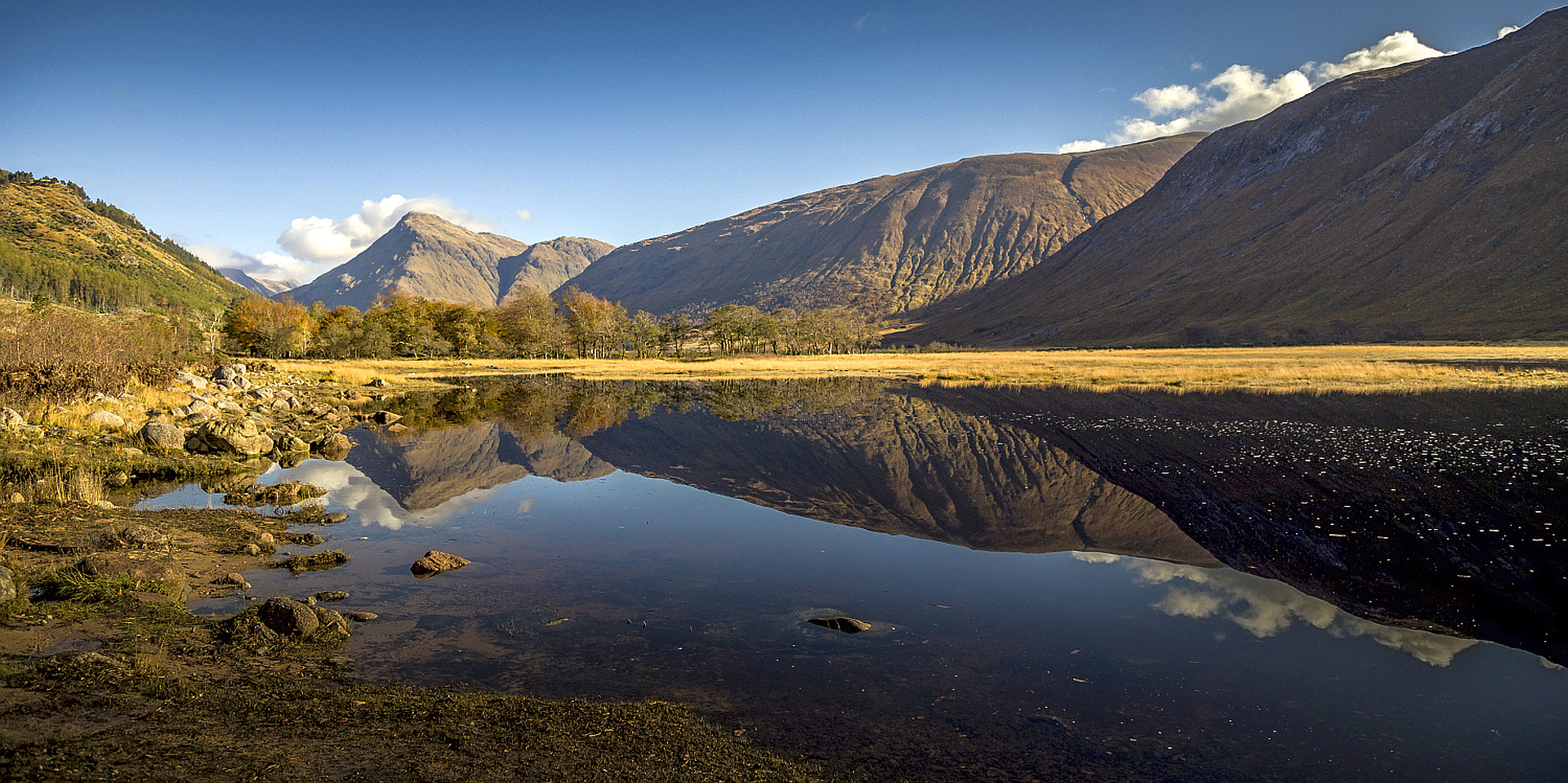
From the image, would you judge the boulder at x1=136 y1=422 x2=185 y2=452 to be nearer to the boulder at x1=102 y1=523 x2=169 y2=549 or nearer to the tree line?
the boulder at x1=102 y1=523 x2=169 y2=549

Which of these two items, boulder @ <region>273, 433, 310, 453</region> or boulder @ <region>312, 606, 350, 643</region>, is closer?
boulder @ <region>312, 606, 350, 643</region>

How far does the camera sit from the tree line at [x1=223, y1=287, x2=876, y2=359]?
348ft

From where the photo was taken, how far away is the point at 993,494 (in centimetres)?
2055

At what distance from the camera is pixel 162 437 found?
21.9 meters

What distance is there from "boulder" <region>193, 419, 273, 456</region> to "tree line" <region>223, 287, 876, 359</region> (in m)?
89.1

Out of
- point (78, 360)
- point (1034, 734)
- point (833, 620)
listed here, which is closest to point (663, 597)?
point (833, 620)

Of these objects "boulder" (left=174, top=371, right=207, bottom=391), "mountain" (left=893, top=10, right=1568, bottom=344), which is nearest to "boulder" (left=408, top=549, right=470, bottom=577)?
"boulder" (left=174, top=371, right=207, bottom=391)

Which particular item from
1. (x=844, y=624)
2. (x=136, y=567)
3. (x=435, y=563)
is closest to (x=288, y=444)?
(x=136, y=567)

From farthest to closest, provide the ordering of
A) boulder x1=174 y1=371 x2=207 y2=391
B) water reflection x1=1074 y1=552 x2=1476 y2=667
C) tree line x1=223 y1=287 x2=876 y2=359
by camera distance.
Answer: tree line x1=223 y1=287 x2=876 y2=359
boulder x1=174 y1=371 x2=207 y2=391
water reflection x1=1074 y1=552 x2=1476 y2=667

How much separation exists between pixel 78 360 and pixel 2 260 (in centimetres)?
20685

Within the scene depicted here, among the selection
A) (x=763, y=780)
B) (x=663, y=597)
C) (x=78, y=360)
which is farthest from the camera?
(x=78, y=360)

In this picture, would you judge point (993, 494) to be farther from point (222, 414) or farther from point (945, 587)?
point (222, 414)

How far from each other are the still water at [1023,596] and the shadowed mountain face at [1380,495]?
0.11 m

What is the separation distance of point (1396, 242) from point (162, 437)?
189m
